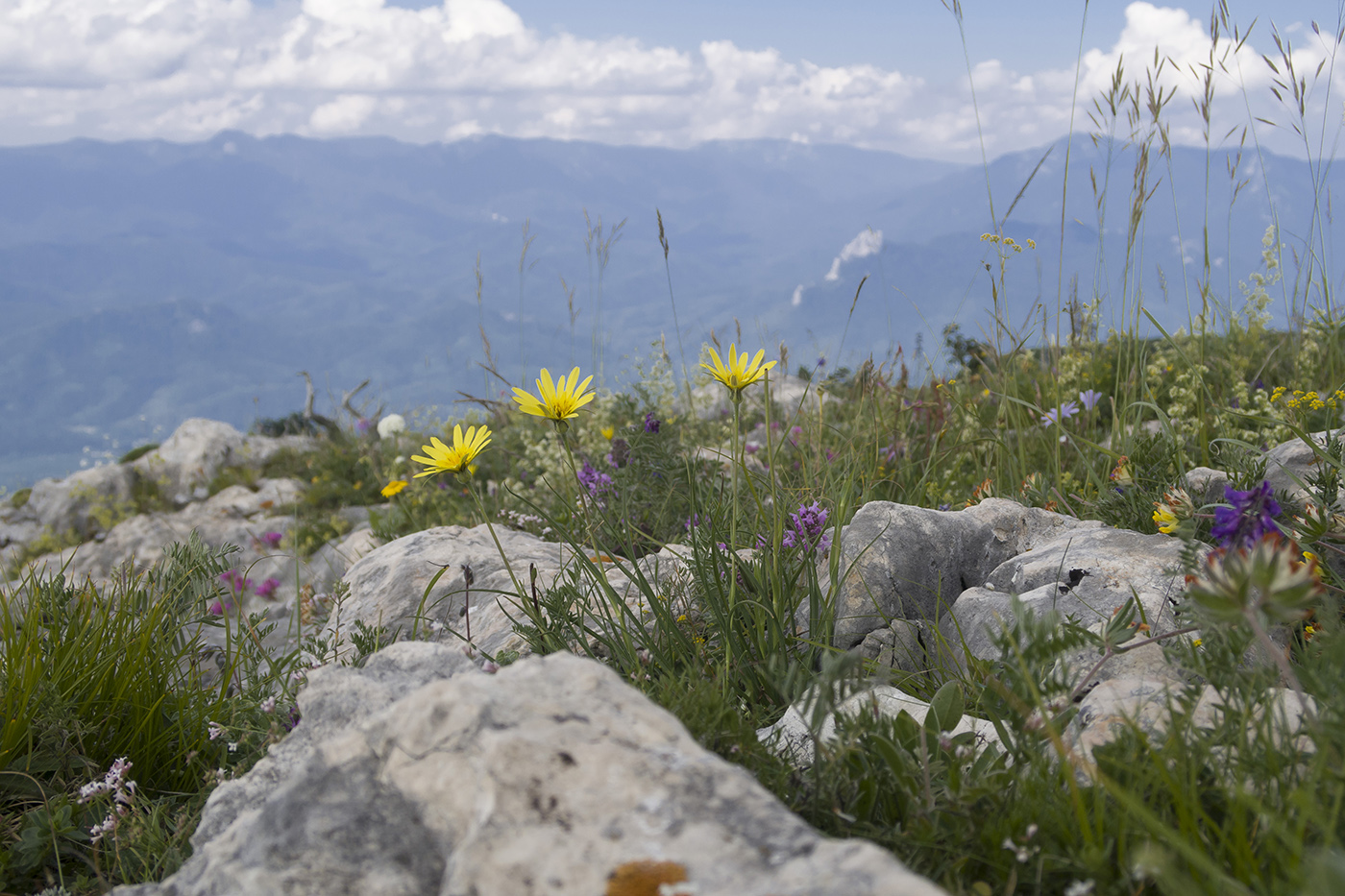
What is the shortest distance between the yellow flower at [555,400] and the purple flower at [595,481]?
1.32 m

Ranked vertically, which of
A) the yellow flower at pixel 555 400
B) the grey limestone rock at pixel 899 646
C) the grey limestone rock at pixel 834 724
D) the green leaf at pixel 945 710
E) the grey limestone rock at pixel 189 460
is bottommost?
the grey limestone rock at pixel 189 460

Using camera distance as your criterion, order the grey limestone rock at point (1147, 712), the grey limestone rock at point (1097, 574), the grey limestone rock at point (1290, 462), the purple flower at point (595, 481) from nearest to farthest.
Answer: the grey limestone rock at point (1147, 712)
the grey limestone rock at point (1097, 574)
the grey limestone rock at point (1290, 462)
the purple flower at point (595, 481)

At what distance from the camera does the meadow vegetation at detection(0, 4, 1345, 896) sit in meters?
1.10

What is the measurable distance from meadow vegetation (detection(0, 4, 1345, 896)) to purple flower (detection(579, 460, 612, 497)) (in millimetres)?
32

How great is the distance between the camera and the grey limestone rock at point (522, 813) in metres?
0.92

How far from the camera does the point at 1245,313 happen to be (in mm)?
5270

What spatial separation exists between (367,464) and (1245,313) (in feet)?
25.9

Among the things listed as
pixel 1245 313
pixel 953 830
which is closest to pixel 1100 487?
pixel 953 830

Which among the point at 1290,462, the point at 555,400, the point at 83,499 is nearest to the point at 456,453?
the point at 555,400

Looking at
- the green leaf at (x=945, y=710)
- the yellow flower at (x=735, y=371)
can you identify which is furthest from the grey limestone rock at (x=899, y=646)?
the yellow flower at (x=735, y=371)

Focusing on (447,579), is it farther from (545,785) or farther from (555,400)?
(545,785)

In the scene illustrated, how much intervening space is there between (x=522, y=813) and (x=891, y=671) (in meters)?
1.47

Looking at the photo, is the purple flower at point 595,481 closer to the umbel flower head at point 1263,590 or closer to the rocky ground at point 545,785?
the rocky ground at point 545,785

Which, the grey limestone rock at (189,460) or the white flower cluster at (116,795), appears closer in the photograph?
the white flower cluster at (116,795)
